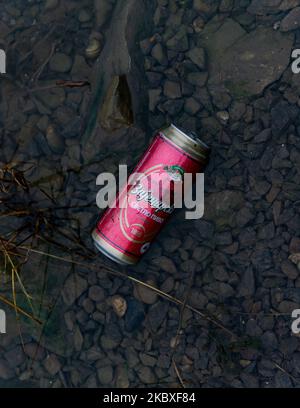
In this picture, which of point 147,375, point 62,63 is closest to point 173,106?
point 62,63

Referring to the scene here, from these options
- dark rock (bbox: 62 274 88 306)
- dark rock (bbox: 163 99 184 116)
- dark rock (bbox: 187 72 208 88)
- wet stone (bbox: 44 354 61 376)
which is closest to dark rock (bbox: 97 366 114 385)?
wet stone (bbox: 44 354 61 376)

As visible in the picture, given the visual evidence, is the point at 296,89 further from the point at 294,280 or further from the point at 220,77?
the point at 294,280

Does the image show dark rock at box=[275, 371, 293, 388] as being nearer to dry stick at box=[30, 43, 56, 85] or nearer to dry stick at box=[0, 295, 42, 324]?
dry stick at box=[0, 295, 42, 324]

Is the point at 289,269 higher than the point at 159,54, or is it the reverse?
the point at 159,54

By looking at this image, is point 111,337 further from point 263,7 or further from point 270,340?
point 263,7

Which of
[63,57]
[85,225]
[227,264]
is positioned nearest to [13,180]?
[85,225]

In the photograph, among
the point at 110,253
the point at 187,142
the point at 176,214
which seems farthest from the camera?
the point at 176,214
